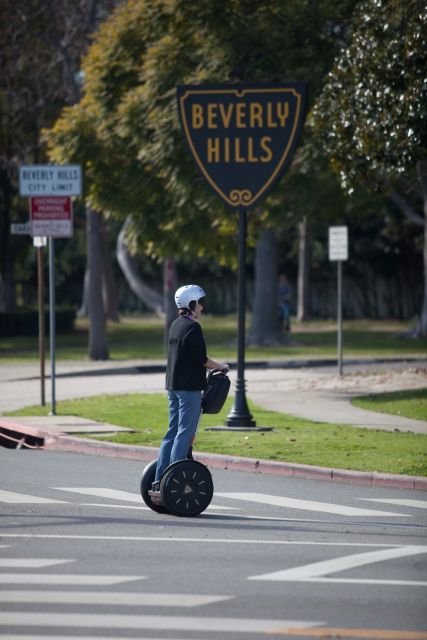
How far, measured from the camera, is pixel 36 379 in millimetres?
27562

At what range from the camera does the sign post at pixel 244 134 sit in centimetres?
1811

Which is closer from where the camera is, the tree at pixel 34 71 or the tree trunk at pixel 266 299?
the tree at pixel 34 71

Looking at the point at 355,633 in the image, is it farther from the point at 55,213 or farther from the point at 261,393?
the point at 261,393

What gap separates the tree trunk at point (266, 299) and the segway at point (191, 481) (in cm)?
2875

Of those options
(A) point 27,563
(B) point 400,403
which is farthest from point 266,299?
(A) point 27,563

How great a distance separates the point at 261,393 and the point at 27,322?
24.0 m

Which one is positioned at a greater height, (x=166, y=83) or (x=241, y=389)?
(x=166, y=83)

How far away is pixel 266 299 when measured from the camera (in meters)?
40.0

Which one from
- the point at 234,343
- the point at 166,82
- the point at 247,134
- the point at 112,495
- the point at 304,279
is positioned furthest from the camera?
the point at 304,279

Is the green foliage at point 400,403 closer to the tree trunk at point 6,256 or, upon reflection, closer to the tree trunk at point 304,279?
the tree trunk at point 6,256

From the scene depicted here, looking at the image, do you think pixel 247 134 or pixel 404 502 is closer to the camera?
pixel 404 502

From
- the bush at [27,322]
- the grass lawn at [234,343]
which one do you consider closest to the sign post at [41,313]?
the grass lawn at [234,343]

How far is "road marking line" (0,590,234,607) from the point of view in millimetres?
7684

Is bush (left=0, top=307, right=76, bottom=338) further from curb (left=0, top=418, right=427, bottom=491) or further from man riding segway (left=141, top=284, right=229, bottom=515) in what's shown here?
man riding segway (left=141, top=284, right=229, bottom=515)
